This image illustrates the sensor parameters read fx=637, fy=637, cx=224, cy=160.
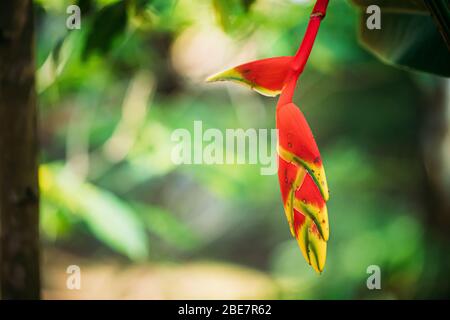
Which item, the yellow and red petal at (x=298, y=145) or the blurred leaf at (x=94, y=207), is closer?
the yellow and red petal at (x=298, y=145)

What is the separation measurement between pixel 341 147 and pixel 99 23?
91 centimetres

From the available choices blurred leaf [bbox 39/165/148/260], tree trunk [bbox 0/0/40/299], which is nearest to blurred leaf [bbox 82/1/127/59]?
tree trunk [bbox 0/0/40/299]

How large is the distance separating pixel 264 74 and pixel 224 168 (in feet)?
2.24

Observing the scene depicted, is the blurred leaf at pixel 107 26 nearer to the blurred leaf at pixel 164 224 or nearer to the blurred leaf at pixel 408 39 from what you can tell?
the blurred leaf at pixel 408 39

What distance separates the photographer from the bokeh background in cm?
82

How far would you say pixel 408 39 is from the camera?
47cm

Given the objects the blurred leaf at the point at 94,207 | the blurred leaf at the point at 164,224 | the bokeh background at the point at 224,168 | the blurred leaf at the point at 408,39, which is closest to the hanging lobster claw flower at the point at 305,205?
the blurred leaf at the point at 408,39

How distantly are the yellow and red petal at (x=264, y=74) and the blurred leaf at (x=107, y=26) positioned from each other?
0.14 meters

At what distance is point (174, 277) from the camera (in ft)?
4.58

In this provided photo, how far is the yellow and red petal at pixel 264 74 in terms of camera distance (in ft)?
1.09

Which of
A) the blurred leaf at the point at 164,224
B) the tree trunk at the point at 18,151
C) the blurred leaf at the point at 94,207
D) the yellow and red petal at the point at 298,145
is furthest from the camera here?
the blurred leaf at the point at 164,224

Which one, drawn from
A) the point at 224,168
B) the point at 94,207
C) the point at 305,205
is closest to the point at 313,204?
the point at 305,205

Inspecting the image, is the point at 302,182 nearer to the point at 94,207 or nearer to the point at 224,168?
the point at 94,207
